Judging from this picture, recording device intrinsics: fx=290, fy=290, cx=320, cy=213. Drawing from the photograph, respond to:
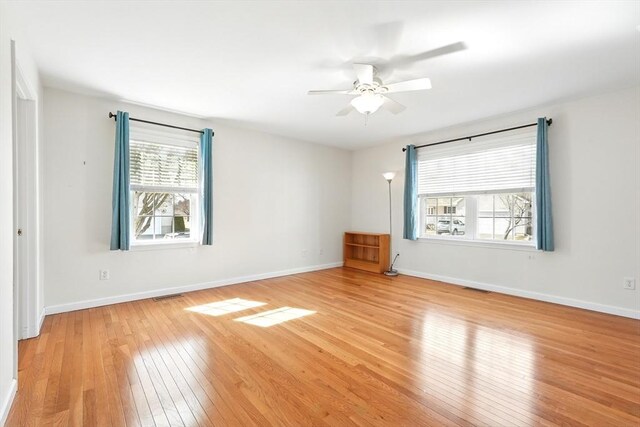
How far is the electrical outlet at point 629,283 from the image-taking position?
10.7 feet

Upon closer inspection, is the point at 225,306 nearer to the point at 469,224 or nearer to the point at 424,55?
the point at 424,55

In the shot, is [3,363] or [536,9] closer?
[3,363]

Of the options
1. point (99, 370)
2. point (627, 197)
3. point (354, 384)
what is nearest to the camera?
point (354, 384)

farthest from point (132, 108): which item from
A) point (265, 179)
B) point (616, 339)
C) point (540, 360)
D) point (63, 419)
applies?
point (616, 339)

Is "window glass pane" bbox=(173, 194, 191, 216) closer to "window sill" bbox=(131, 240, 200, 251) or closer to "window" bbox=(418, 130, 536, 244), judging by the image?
"window sill" bbox=(131, 240, 200, 251)

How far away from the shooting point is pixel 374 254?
5902mm

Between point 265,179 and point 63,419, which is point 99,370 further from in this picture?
point 265,179

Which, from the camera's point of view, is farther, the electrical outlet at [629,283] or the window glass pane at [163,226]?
the window glass pane at [163,226]

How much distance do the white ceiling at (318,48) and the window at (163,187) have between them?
1.91ft

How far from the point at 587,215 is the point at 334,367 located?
3.63 meters

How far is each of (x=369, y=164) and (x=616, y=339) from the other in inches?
174

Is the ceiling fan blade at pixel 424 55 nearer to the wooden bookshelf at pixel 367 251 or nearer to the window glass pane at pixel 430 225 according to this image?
the window glass pane at pixel 430 225

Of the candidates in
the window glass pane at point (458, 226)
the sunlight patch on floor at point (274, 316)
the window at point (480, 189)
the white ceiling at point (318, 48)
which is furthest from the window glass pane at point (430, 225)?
the sunlight patch on floor at point (274, 316)

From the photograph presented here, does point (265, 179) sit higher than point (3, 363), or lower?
higher
